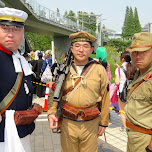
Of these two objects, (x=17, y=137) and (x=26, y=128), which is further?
(x=26, y=128)

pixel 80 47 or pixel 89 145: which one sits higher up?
pixel 80 47

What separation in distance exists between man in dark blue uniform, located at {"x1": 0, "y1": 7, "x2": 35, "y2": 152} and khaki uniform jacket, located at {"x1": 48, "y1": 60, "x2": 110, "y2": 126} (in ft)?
1.96

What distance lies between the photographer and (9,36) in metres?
2.03

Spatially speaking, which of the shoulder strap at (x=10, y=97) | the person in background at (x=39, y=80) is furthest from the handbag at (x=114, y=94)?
the person in background at (x=39, y=80)

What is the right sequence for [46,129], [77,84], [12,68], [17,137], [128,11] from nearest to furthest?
1. [17,137]
2. [12,68]
3. [77,84]
4. [46,129]
5. [128,11]

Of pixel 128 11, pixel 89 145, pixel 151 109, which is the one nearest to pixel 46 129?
pixel 89 145

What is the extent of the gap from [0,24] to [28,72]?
0.62 meters

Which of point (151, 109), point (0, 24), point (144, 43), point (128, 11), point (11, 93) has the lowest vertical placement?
point (151, 109)

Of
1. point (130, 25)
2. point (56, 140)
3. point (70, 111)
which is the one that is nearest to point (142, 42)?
point (70, 111)

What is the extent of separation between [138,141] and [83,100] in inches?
33.0

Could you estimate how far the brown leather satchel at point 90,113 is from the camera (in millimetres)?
2441

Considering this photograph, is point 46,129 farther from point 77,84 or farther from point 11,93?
point 11,93

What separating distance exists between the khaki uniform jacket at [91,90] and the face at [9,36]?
2.95ft

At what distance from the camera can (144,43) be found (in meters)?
2.07
